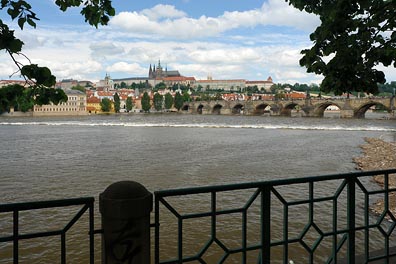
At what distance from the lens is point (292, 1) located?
230 inches

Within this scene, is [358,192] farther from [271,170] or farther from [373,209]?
[271,170]

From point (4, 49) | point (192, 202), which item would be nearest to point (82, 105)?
point (192, 202)

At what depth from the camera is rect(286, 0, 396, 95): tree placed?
540 centimetres

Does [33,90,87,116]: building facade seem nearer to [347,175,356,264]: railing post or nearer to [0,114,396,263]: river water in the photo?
[0,114,396,263]: river water

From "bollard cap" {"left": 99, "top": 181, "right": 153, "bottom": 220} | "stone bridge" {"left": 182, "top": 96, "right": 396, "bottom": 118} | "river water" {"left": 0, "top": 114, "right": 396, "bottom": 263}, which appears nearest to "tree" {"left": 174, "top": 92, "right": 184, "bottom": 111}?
"stone bridge" {"left": 182, "top": 96, "right": 396, "bottom": 118}

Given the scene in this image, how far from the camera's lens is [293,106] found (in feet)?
327

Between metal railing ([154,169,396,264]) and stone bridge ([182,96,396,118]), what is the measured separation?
→ 69.0 metres

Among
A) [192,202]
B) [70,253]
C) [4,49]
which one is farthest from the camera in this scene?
[192,202]

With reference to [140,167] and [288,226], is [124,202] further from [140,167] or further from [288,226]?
[140,167]

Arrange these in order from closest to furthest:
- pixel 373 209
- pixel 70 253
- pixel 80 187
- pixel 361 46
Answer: pixel 361 46 < pixel 70 253 < pixel 373 209 < pixel 80 187

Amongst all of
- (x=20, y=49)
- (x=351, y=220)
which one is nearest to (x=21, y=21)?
(x=20, y=49)

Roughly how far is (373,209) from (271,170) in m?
8.32

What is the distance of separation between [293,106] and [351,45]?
96.3 m

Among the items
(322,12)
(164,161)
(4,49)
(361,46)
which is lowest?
(164,161)
